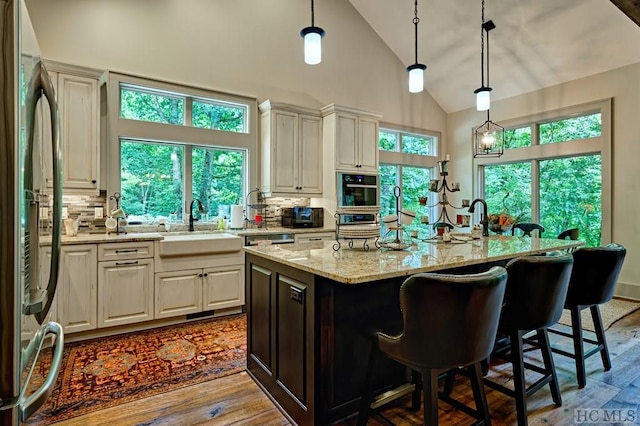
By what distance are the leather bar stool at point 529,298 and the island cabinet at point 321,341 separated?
2.09ft

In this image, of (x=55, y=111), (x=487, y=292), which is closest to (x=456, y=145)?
(x=487, y=292)

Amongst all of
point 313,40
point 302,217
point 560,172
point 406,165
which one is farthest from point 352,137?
point 560,172

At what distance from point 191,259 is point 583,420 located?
348 cm

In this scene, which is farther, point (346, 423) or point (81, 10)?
point (81, 10)

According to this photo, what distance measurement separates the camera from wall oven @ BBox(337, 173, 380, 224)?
5.08 meters

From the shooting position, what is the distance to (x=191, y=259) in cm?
377

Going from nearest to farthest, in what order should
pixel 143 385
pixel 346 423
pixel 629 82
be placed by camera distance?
pixel 346 423 → pixel 143 385 → pixel 629 82

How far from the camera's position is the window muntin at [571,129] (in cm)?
504

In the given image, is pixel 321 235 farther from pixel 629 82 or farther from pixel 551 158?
pixel 629 82

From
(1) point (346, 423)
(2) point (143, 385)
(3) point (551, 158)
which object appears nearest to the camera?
(1) point (346, 423)

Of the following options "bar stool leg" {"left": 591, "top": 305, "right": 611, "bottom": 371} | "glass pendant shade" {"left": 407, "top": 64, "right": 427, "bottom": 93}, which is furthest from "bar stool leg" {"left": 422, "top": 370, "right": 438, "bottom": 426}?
"glass pendant shade" {"left": 407, "top": 64, "right": 427, "bottom": 93}

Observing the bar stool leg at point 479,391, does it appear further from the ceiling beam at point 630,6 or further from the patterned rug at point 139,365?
the ceiling beam at point 630,6

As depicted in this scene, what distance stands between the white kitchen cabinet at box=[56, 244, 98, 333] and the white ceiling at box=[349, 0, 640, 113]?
18.0 ft

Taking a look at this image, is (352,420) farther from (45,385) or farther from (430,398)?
(45,385)
